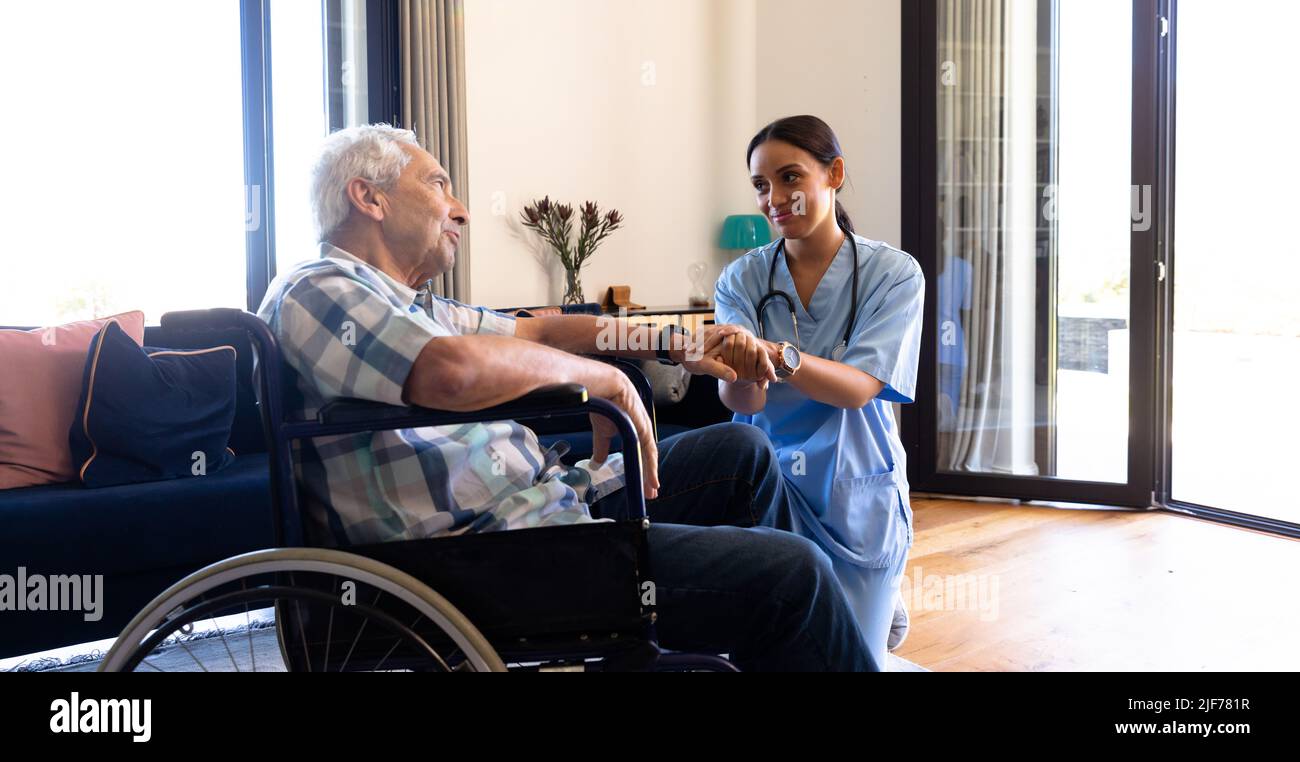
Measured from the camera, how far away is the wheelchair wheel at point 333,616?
104 centimetres

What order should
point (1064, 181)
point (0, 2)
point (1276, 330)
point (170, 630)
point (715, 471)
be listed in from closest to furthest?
point (170, 630)
point (715, 471)
point (0, 2)
point (1064, 181)
point (1276, 330)

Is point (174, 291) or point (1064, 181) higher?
point (1064, 181)

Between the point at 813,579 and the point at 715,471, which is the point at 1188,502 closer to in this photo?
the point at 715,471

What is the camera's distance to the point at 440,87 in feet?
12.6

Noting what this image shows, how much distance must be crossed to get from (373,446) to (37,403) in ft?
5.17

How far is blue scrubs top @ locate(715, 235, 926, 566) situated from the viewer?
1.74 metres

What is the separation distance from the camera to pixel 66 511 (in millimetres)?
2059

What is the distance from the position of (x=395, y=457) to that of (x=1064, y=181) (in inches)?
129

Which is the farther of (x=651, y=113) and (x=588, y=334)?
(x=651, y=113)

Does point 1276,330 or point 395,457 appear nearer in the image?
point 395,457

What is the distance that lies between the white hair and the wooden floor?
160 centimetres

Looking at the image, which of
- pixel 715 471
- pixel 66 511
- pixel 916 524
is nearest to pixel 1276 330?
pixel 916 524

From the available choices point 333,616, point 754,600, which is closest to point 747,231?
point 754,600

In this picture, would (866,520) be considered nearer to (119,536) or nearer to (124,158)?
(119,536)
